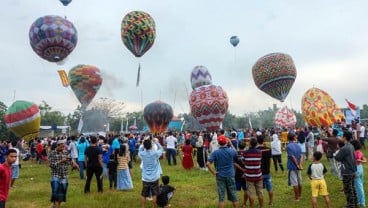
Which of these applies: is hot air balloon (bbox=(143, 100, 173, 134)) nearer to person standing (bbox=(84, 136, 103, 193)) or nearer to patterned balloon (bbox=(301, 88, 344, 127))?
patterned balloon (bbox=(301, 88, 344, 127))

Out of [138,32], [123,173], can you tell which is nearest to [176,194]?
[123,173]

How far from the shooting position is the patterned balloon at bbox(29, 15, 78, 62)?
99.0 ft

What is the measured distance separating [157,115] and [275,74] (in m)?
11.7

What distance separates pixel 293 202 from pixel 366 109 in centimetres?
12120

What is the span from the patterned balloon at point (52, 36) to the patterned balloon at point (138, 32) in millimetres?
4135

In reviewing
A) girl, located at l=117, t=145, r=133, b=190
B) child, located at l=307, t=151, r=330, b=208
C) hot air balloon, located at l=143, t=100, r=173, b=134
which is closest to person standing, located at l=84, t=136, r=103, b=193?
girl, located at l=117, t=145, r=133, b=190

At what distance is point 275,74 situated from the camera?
37.8 metres

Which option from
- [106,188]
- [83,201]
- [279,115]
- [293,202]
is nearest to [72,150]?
[106,188]

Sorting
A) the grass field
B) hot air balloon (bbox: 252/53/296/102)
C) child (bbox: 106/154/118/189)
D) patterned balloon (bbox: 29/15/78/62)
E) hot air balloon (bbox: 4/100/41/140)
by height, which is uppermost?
patterned balloon (bbox: 29/15/78/62)

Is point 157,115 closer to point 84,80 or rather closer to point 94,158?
point 84,80

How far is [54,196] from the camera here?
1050 cm

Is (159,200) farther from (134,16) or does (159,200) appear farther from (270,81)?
(270,81)

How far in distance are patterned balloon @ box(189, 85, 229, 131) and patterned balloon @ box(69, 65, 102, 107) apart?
1540 cm

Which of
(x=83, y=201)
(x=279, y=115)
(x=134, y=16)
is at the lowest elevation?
(x=83, y=201)
